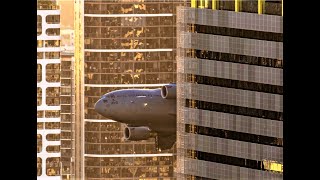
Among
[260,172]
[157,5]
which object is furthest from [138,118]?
[260,172]

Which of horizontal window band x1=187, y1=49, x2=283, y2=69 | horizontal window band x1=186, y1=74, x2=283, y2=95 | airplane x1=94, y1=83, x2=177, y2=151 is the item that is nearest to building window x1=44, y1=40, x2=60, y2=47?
airplane x1=94, y1=83, x2=177, y2=151

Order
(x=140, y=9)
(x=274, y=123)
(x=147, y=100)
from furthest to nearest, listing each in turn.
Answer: (x=140, y=9) → (x=147, y=100) → (x=274, y=123)

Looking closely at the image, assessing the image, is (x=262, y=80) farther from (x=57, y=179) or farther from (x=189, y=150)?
(x=57, y=179)

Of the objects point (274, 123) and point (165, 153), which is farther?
point (165, 153)

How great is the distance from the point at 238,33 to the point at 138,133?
2327cm

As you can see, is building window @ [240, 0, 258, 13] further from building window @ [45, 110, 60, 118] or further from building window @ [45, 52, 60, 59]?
building window @ [45, 110, 60, 118]

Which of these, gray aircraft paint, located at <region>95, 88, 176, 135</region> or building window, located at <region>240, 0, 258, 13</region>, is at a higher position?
building window, located at <region>240, 0, 258, 13</region>

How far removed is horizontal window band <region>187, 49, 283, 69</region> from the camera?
10962 centimetres

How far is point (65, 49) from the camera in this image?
14000 centimetres

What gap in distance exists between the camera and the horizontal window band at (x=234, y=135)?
360ft

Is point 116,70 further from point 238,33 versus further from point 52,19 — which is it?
point 238,33

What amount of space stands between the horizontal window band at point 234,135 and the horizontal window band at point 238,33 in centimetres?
603

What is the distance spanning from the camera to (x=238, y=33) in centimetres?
11038

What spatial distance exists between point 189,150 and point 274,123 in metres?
6.89
